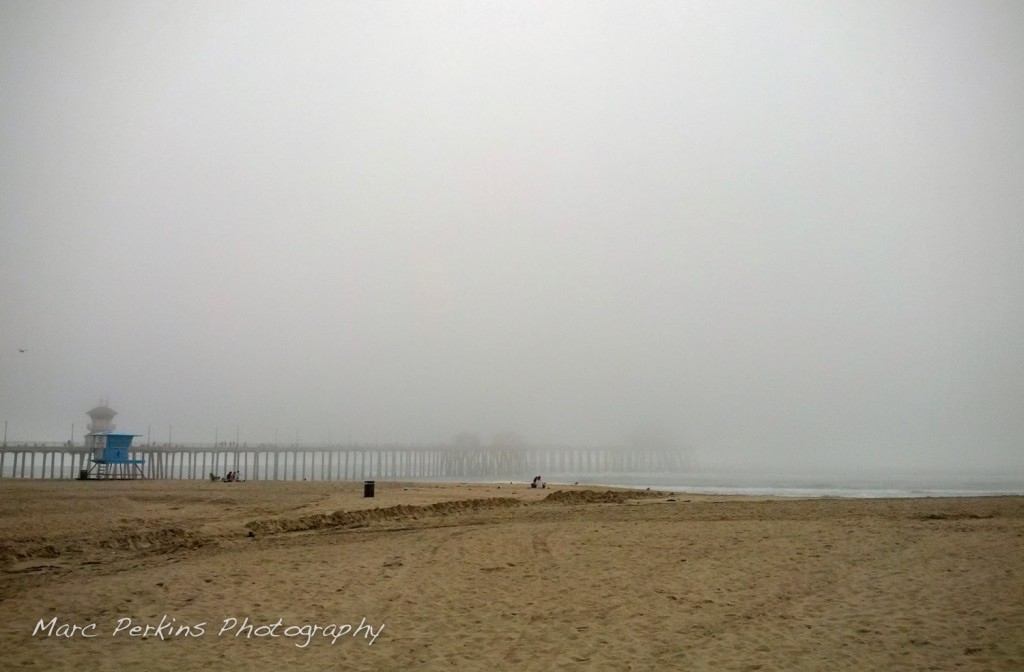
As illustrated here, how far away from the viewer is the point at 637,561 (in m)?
11.9

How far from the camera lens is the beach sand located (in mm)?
7398

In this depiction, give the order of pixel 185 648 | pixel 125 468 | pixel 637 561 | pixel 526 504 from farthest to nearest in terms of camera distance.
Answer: pixel 125 468 → pixel 526 504 → pixel 637 561 → pixel 185 648

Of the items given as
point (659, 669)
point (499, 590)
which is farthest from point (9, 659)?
point (659, 669)

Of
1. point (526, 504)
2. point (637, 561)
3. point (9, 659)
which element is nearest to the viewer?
point (9, 659)

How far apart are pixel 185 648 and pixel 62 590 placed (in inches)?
115

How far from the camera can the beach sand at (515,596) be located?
740 cm

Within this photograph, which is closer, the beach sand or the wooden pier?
the beach sand

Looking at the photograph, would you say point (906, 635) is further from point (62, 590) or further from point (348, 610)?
point (62, 590)

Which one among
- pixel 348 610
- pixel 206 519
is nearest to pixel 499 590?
pixel 348 610

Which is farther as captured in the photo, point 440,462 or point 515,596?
point 440,462

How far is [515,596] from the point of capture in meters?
9.87

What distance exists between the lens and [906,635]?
7.79 m

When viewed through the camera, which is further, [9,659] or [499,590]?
[499,590]

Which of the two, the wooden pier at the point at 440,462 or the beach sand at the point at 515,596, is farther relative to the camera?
the wooden pier at the point at 440,462
